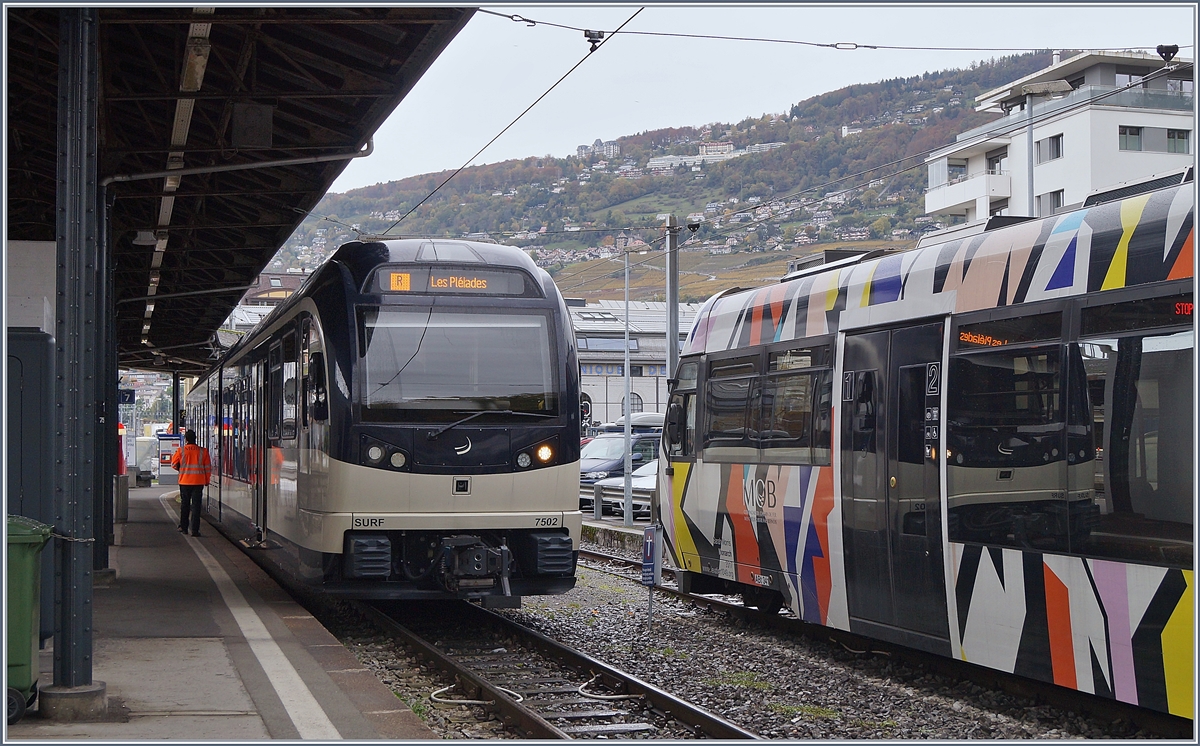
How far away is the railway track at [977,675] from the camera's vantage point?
696cm

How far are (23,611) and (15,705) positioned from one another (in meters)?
0.49

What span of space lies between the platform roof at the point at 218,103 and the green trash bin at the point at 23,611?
4441mm

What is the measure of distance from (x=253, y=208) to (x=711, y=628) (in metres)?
9.71

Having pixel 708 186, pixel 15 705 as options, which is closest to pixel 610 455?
pixel 708 186

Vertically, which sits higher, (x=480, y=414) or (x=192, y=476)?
(x=480, y=414)

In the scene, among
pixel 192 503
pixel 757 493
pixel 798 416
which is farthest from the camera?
pixel 192 503

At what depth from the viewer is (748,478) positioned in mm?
11109

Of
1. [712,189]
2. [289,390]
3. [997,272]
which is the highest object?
[712,189]

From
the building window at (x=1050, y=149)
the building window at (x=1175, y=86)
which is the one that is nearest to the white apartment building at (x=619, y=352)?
the building window at (x=1050, y=149)

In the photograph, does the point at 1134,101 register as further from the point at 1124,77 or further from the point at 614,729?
the point at 614,729

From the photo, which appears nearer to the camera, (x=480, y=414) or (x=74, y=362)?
(x=74, y=362)

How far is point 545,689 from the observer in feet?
28.5

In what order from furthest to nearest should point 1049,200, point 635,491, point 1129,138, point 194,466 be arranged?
point 1049,200, point 1129,138, point 635,491, point 194,466

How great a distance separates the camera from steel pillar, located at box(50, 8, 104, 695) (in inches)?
274
